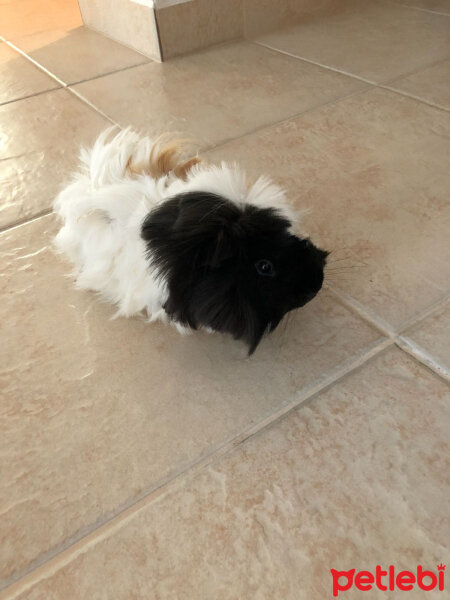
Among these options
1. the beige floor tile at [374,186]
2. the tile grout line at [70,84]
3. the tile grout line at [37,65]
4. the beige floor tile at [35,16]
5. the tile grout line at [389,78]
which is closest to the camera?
the beige floor tile at [374,186]

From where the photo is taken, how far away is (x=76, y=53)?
103 inches

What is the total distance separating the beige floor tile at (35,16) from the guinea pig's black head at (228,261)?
2543 millimetres

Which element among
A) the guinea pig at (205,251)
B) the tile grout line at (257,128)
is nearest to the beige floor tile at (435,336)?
the guinea pig at (205,251)

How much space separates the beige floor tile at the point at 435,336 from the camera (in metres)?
1.09

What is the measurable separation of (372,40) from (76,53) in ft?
4.80

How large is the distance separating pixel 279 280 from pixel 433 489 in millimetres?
458

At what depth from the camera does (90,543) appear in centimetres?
86

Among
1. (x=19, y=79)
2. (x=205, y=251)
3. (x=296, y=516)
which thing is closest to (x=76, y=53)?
(x=19, y=79)

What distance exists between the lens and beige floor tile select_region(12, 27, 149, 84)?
2436 mm

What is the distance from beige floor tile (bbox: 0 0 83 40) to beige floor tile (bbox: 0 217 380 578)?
229 cm

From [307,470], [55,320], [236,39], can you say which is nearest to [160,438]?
[307,470]

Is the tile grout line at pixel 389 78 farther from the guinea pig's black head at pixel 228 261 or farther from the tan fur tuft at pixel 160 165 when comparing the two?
the guinea pig's black head at pixel 228 261

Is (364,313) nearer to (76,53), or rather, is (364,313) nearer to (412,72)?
(412,72)

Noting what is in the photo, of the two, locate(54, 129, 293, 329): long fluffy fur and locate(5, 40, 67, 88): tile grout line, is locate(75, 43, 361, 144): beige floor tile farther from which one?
locate(54, 129, 293, 329): long fluffy fur
